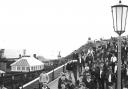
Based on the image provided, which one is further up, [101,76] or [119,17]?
[119,17]

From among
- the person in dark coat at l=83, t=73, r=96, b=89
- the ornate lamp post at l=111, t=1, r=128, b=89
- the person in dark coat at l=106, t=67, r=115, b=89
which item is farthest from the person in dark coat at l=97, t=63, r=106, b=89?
the ornate lamp post at l=111, t=1, r=128, b=89

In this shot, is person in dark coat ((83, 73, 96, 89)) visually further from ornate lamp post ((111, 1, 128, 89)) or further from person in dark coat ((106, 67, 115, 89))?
ornate lamp post ((111, 1, 128, 89))

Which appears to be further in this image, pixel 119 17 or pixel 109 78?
pixel 109 78

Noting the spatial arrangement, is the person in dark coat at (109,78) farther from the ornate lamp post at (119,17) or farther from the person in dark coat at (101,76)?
the ornate lamp post at (119,17)

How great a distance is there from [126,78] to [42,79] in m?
5.14

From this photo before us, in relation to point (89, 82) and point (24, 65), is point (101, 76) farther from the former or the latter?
point (24, 65)

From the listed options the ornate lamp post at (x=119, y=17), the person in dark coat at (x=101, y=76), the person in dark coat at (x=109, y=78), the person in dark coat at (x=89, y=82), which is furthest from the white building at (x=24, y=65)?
the ornate lamp post at (x=119, y=17)

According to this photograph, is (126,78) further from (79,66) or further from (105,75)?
(79,66)

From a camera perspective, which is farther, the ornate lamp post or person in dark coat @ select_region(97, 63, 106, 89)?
person in dark coat @ select_region(97, 63, 106, 89)

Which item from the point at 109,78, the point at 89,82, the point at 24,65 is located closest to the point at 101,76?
the point at 109,78

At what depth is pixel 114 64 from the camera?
18.2 metres

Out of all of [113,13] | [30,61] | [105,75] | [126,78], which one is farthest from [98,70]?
[30,61]

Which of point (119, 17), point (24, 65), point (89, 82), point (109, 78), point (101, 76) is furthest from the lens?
point (24, 65)

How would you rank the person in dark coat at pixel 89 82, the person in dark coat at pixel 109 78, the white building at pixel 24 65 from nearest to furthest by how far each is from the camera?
the person in dark coat at pixel 89 82 < the person in dark coat at pixel 109 78 < the white building at pixel 24 65
